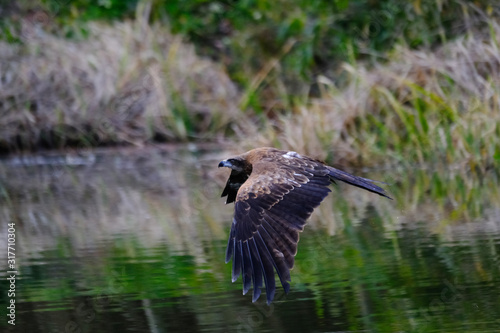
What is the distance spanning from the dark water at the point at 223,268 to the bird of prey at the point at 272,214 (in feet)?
0.71

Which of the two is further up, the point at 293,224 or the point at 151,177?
the point at 293,224

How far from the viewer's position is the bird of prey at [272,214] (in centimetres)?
458

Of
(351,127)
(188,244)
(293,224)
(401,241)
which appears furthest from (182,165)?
(293,224)

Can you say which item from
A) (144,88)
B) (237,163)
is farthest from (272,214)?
(144,88)

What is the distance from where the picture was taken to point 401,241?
6168 mm

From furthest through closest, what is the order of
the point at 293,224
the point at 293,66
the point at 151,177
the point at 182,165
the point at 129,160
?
the point at 293,66
the point at 129,160
the point at 182,165
the point at 151,177
the point at 293,224

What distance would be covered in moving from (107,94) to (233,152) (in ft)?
13.8

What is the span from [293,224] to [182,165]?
7.37 m

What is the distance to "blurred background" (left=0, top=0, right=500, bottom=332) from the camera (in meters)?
4.82

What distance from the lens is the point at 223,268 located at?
574 centimetres

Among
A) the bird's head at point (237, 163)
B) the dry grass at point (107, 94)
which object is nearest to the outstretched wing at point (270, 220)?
the bird's head at point (237, 163)

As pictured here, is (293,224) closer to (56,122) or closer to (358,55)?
(358,55)

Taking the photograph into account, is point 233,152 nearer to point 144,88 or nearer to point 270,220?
point 144,88

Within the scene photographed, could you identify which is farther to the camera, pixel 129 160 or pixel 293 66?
pixel 293 66
